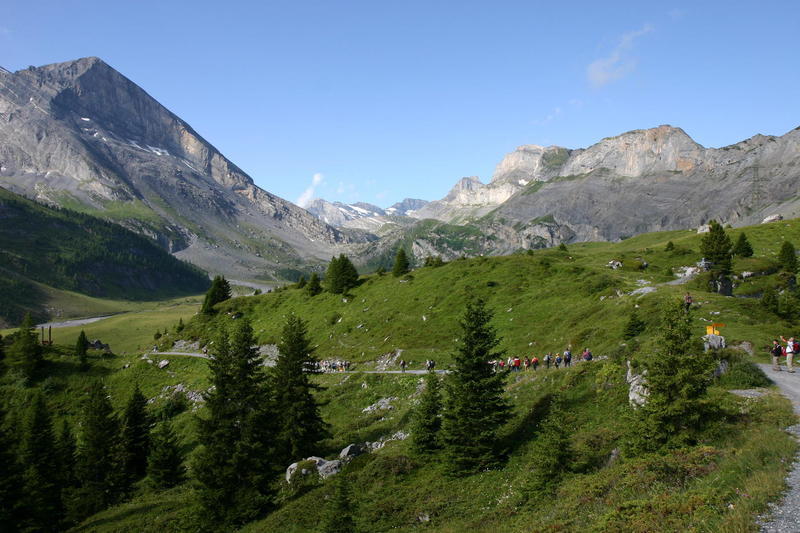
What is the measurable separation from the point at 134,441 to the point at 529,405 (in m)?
43.1

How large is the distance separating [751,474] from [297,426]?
2890cm

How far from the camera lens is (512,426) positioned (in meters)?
29.6

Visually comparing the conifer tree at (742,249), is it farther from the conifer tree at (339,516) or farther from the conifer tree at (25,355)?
the conifer tree at (25,355)

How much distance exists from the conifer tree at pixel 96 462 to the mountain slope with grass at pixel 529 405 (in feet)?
10.9

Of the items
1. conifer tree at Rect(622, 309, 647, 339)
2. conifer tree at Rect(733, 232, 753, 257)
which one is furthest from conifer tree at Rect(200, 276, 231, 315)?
conifer tree at Rect(733, 232, 753, 257)

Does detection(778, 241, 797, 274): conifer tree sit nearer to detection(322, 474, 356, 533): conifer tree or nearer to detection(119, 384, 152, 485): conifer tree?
detection(322, 474, 356, 533): conifer tree

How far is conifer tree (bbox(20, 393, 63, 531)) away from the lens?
41.1 meters

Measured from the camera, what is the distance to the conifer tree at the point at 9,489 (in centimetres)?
3888

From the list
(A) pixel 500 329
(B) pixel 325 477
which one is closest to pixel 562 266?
(A) pixel 500 329

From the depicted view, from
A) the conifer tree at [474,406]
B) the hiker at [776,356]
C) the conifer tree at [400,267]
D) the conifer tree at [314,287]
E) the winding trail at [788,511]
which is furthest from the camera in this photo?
the conifer tree at [314,287]

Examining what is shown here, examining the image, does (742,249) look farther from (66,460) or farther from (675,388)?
(66,460)

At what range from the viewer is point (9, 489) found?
1555 inches

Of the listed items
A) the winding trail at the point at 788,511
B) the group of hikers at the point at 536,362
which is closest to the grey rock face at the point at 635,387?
the winding trail at the point at 788,511

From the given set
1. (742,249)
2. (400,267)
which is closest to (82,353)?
(400,267)
